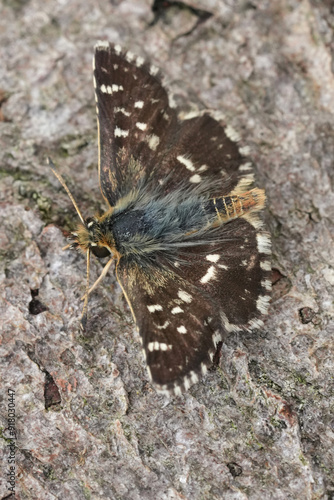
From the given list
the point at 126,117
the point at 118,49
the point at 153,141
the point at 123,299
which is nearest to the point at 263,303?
the point at 123,299

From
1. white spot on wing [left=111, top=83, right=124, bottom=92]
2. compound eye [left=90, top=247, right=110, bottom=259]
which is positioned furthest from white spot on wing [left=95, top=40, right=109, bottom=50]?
compound eye [left=90, top=247, right=110, bottom=259]

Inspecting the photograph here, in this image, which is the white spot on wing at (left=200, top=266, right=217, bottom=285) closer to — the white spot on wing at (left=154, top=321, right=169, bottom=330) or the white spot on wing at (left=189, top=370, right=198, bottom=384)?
the white spot on wing at (left=154, top=321, right=169, bottom=330)

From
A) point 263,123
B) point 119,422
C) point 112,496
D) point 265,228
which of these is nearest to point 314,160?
point 263,123

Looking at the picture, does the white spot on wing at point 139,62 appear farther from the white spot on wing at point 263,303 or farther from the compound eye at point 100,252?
the white spot on wing at point 263,303

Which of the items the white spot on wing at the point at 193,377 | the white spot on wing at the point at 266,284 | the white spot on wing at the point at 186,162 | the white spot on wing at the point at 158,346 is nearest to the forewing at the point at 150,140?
the white spot on wing at the point at 186,162

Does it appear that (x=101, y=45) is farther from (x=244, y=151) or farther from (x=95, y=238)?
(x=95, y=238)

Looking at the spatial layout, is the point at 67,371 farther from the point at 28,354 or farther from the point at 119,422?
the point at 119,422

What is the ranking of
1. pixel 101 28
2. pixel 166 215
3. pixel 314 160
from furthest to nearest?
pixel 101 28
pixel 314 160
pixel 166 215
